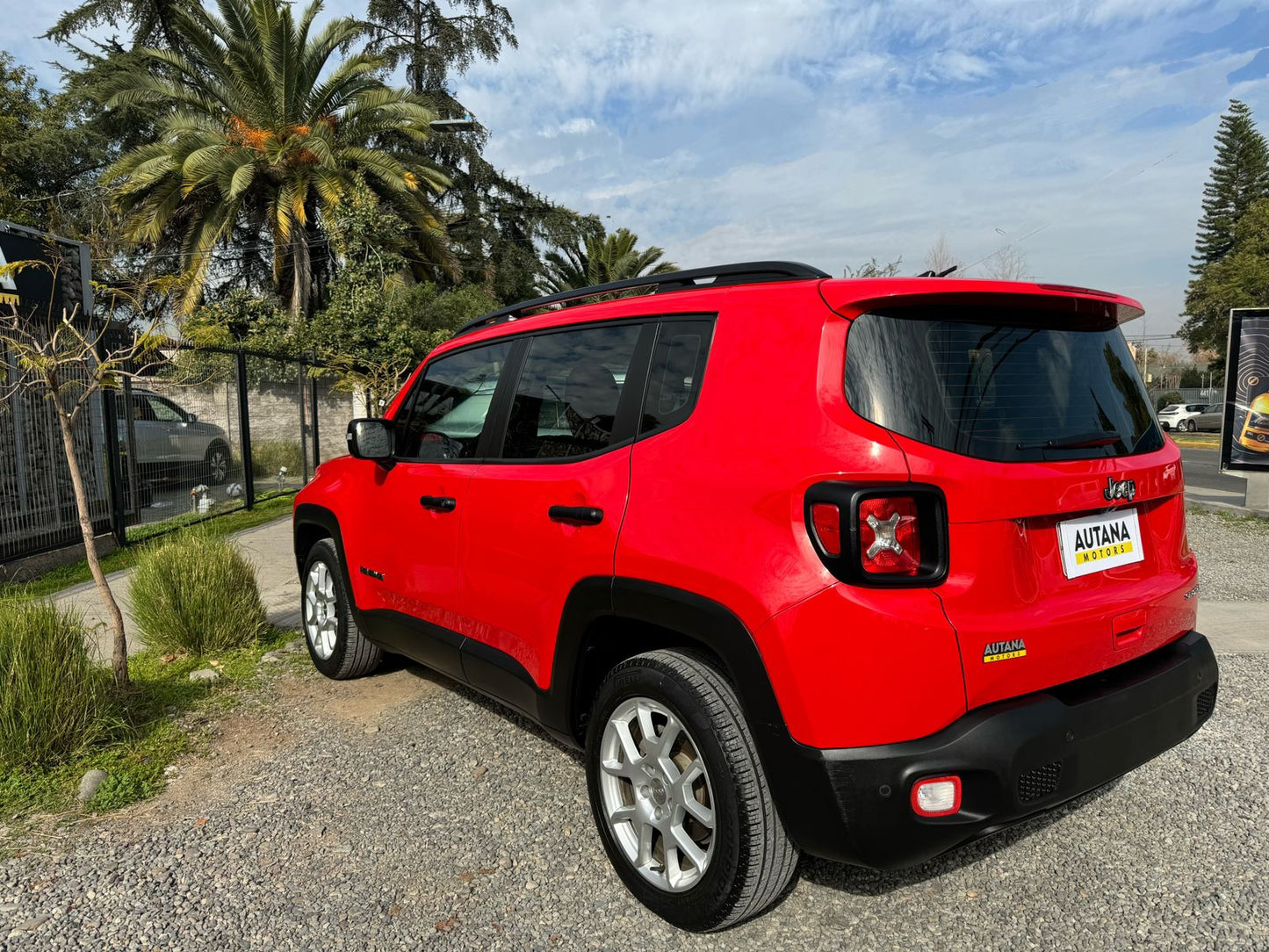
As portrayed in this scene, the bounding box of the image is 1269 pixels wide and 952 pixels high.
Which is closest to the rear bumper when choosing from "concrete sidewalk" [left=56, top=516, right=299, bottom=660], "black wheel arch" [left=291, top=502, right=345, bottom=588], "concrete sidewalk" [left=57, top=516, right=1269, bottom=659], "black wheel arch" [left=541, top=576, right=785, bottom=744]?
"black wheel arch" [left=541, top=576, right=785, bottom=744]

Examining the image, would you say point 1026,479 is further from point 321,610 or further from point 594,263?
point 594,263

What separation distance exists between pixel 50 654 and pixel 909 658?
3.44m

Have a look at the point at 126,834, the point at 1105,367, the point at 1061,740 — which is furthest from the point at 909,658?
the point at 126,834

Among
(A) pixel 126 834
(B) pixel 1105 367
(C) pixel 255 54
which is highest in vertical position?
(C) pixel 255 54

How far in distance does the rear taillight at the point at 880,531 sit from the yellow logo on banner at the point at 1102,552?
0.54 meters

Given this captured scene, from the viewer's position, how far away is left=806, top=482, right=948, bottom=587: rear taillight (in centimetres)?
204

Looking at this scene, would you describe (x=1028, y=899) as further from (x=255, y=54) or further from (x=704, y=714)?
(x=255, y=54)

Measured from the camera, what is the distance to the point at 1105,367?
105 inches

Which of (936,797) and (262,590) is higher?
(936,797)

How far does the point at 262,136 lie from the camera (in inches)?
835

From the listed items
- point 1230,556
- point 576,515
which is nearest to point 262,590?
point 576,515

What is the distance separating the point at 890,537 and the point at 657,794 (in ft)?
3.48

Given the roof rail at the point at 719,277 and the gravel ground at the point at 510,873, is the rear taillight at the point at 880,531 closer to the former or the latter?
the roof rail at the point at 719,277

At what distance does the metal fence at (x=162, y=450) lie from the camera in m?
7.80
